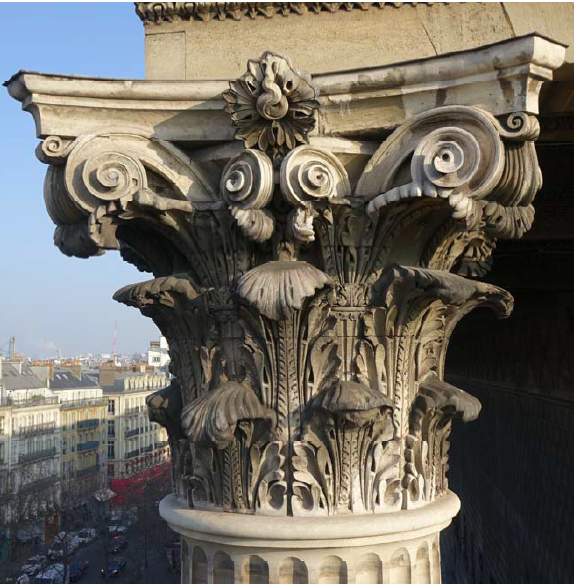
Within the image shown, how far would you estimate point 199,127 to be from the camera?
4.76m

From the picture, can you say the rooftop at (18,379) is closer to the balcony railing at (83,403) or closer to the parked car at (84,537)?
the balcony railing at (83,403)

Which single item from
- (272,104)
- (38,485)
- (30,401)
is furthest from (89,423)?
(272,104)

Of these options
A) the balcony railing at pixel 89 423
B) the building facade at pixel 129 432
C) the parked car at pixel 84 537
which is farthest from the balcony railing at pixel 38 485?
the building facade at pixel 129 432

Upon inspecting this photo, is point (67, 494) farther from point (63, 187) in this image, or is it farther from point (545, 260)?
point (63, 187)

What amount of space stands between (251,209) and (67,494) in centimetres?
5006

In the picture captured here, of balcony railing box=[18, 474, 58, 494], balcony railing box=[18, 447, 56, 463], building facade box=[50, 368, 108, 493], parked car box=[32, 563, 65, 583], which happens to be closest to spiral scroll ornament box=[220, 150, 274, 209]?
parked car box=[32, 563, 65, 583]

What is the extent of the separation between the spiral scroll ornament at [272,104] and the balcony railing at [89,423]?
58820 mm

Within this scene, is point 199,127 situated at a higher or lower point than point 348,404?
higher

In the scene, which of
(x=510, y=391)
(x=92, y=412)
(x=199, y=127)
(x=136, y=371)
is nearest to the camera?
(x=199, y=127)

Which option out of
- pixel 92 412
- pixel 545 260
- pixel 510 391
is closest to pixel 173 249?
pixel 545 260

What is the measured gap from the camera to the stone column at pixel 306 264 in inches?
172

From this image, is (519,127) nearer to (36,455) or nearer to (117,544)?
(117,544)

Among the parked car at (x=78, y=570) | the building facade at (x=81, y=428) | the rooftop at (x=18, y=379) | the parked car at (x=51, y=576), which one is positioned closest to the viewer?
the parked car at (x=51, y=576)

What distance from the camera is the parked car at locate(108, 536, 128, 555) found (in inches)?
1892
